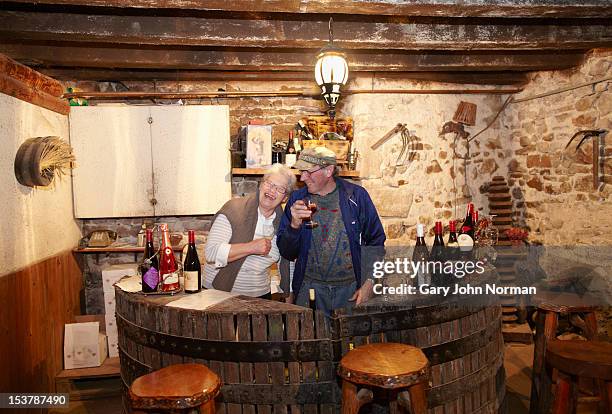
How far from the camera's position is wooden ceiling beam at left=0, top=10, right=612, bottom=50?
342cm

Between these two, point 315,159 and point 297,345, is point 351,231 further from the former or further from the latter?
point 297,345

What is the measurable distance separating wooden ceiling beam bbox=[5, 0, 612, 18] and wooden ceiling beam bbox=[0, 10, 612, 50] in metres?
0.47

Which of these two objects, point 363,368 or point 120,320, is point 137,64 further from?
point 363,368

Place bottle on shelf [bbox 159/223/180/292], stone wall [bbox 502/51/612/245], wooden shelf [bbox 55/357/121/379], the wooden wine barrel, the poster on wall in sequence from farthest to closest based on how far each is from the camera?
the poster on wall → stone wall [bbox 502/51/612/245] → wooden shelf [bbox 55/357/121/379] → bottle on shelf [bbox 159/223/180/292] → the wooden wine barrel

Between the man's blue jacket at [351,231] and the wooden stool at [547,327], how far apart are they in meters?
1.17

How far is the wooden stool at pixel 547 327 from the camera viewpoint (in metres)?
2.89

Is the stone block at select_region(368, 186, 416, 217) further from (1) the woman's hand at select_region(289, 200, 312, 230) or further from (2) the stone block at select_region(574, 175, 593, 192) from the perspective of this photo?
(1) the woman's hand at select_region(289, 200, 312, 230)

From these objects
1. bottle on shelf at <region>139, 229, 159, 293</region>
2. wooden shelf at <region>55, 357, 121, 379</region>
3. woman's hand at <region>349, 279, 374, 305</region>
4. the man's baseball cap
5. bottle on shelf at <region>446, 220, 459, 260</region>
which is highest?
the man's baseball cap

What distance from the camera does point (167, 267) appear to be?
2.76 metres

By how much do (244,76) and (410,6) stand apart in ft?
8.03

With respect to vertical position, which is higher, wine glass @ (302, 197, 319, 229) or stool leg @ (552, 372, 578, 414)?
wine glass @ (302, 197, 319, 229)

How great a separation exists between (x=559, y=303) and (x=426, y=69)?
2776mm

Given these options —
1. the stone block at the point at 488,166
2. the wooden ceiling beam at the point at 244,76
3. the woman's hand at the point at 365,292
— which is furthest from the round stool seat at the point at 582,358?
the wooden ceiling beam at the point at 244,76

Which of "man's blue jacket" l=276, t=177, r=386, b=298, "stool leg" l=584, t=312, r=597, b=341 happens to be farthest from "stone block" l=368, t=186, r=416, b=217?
"stool leg" l=584, t=312, r=597, b=341
